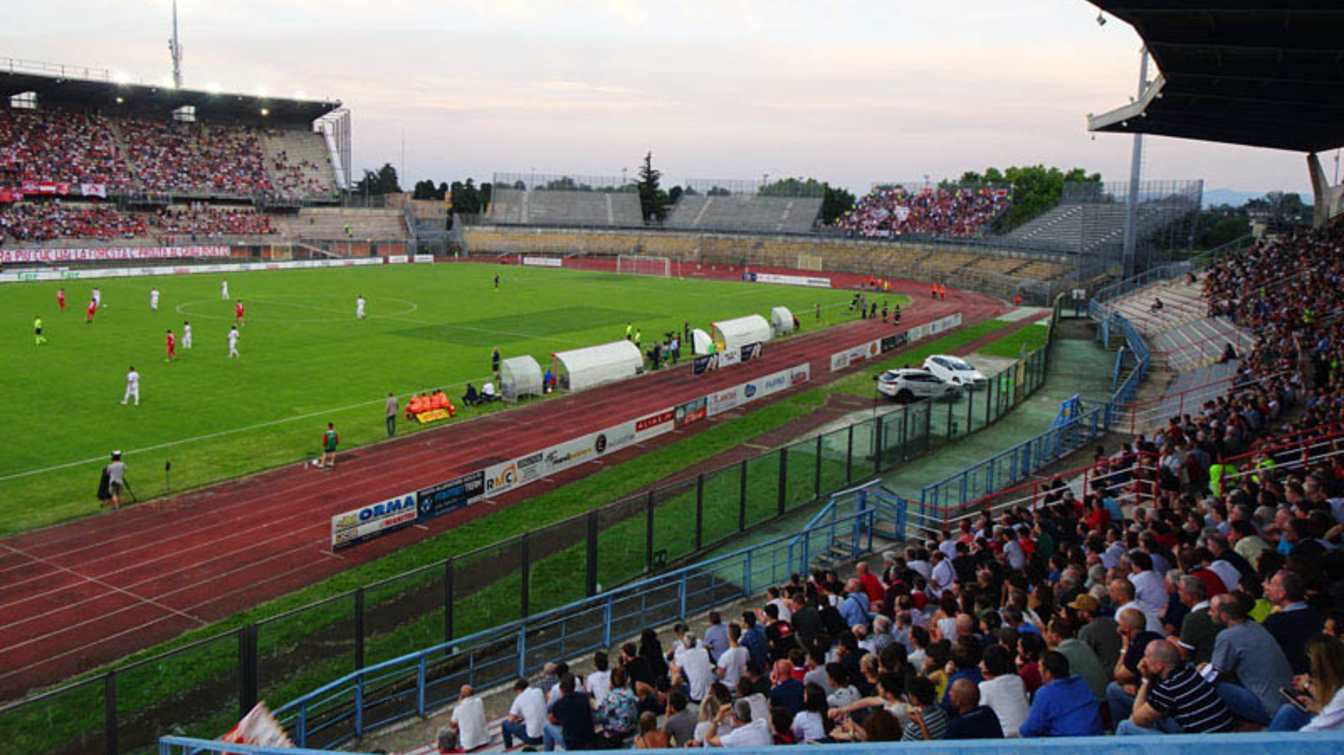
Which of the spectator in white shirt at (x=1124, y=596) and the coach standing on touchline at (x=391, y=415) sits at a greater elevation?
the spectator in white shirt at (x=1124, y=596)

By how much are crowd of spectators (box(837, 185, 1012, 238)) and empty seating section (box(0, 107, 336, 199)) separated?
202 ft

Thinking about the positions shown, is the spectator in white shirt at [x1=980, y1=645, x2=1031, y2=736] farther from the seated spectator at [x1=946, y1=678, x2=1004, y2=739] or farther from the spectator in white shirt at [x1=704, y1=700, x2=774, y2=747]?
the spectator in white shirt at [x1=704, y1=700, x2=774, y2=747]

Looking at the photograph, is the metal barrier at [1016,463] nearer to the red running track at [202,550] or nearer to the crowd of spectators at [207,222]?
the red running track at [202,550]

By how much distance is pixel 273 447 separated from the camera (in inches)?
1078

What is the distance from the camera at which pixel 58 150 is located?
86250mm

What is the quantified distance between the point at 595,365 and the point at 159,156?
77.4 meters

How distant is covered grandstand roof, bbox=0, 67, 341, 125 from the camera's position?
84875 mm

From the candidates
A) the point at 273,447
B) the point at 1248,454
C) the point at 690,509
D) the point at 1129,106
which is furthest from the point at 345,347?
the point at 1248,454

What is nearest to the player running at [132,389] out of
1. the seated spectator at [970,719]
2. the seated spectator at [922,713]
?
the seated spectator at [922,713]

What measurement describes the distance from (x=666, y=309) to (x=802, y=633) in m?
52.4

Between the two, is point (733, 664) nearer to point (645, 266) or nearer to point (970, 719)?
point (970, 719)

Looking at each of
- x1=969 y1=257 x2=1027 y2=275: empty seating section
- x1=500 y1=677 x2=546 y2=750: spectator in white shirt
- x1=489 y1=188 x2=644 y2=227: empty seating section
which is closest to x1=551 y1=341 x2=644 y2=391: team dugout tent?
x1=500 y1=677 x2=546 y2=750: spectator in white shirt

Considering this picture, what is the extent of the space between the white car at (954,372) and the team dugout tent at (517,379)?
14889mm

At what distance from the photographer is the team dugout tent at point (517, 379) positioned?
34500 mm
